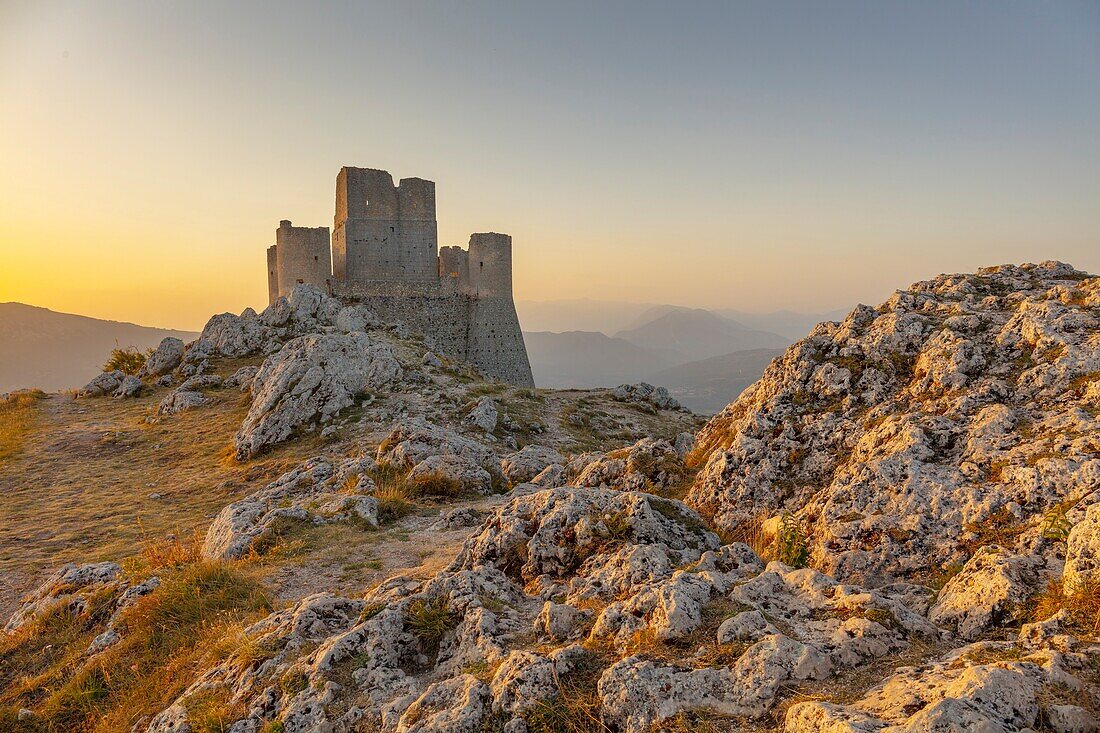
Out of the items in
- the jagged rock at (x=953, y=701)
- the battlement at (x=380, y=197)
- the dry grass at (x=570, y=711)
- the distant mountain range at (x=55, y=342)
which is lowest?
the distant mountain range at (x=55, y=342)

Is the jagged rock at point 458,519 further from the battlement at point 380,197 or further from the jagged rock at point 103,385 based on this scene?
the battlement at point 380,197

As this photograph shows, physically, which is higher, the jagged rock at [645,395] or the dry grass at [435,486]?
the dry grass at [435,486]

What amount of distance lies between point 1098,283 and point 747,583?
5.02m

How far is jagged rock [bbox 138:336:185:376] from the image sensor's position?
24.0m

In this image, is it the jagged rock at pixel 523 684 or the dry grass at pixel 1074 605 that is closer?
the dry grass at pixel 1074 605

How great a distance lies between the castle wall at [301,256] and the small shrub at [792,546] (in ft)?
104

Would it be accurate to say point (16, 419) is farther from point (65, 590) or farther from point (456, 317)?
point (456, 317)

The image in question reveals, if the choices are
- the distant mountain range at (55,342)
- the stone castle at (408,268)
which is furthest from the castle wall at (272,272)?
the distant mountain range at (55,342)

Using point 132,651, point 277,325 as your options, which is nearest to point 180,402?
point 277,325

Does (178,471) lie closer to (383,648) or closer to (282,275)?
(383,648)

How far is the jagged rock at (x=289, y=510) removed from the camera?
27.1 ft

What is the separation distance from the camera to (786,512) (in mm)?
5555

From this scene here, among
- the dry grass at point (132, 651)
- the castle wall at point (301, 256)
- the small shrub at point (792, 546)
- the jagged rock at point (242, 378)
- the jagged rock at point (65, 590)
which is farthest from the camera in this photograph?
the castle wall at point (301, 256)

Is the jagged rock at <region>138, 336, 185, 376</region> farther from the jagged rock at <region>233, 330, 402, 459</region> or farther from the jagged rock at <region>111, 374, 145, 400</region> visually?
the jagged rock at <region>233, 330, 402, 459</region>
